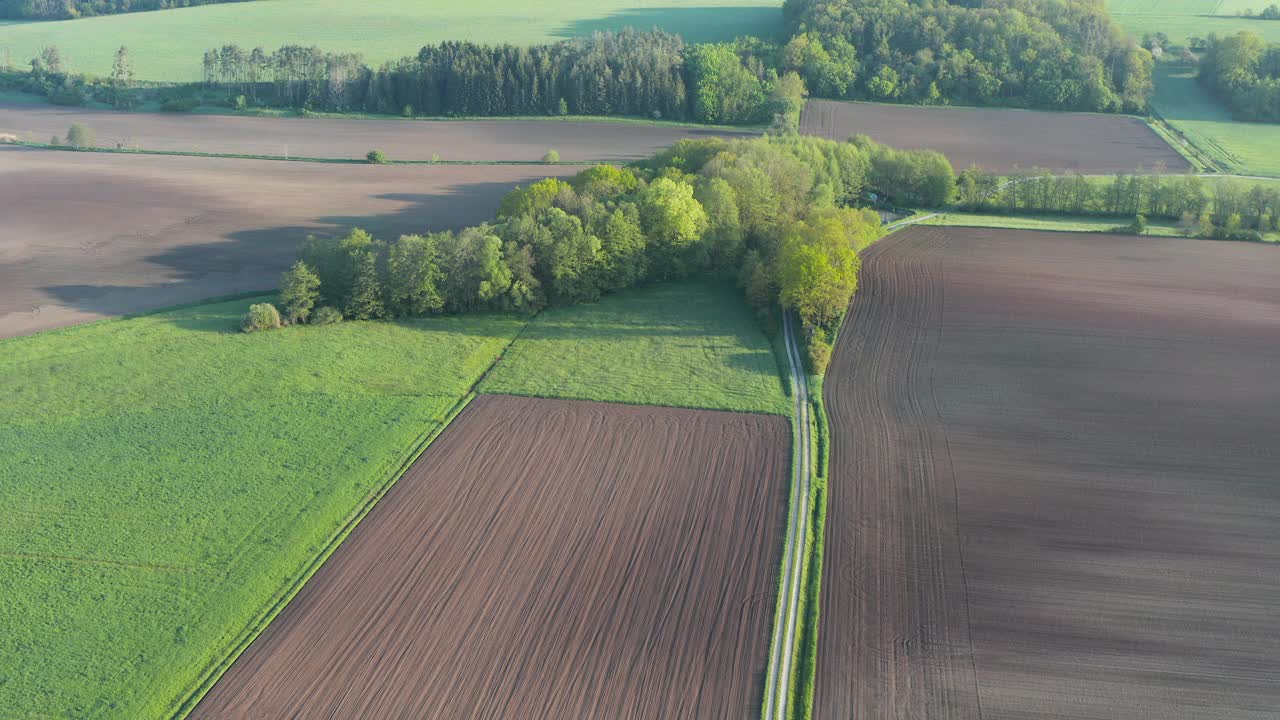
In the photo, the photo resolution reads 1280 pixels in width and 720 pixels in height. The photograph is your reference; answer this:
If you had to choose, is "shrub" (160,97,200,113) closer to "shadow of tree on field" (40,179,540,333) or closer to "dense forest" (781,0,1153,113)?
"shadow of tree on field" (40,179,540,333)

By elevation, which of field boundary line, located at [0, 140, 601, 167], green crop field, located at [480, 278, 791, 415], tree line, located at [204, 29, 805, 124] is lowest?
green crop field, located at [480, 278, 791, 415]

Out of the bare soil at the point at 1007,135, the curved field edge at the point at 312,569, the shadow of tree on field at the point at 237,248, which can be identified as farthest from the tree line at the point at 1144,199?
the curved field edge at the point at 312,569

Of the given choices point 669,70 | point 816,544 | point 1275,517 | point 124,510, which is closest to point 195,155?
point 669,70

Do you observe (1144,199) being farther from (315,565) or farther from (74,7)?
(74,7)

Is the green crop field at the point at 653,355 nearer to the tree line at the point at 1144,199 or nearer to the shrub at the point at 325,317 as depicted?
the shrub at the point at 325,317

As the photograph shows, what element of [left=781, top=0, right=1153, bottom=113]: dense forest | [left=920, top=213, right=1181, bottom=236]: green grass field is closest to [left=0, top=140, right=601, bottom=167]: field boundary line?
[left=920, top=213, right=1181, bottom=236]: green grass field
